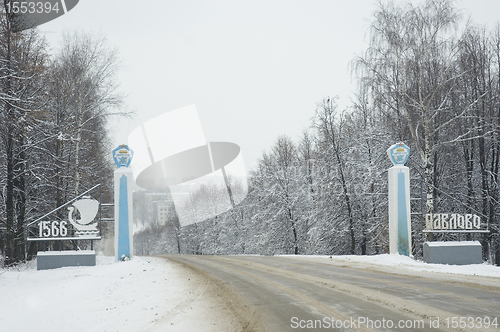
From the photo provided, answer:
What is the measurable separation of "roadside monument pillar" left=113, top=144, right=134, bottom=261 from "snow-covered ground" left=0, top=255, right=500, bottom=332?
294 centimetres

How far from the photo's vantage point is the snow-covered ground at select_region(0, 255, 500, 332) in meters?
5.20

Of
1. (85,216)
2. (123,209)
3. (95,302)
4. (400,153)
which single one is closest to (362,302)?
(95,302)

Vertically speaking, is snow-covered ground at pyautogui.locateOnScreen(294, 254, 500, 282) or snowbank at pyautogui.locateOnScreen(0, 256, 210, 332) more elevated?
snowbank at pyautogui.locateOnScreen(0, 256, 210, 332)

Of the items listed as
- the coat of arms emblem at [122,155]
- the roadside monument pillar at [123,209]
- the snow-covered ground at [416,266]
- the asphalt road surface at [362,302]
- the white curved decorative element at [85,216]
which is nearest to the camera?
the asphalt road surface at [362,302]

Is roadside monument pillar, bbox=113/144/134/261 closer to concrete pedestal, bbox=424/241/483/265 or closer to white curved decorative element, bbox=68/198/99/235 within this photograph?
white curved decorative element, bbox=68/198/99/235

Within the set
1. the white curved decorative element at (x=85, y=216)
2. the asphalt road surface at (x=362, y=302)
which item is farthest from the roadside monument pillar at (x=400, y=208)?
the white curved decorative element at (x=85, y=216)

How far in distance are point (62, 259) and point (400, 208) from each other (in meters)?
12.1

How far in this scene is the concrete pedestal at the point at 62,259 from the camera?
12.5 meters

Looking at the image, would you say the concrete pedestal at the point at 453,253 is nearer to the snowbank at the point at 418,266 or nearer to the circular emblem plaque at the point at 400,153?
the snowbank at the point at 418,266

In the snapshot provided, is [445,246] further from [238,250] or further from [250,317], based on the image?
[238,250]

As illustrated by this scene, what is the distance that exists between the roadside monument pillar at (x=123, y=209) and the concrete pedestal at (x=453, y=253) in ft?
35.0

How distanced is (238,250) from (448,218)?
1117 inches

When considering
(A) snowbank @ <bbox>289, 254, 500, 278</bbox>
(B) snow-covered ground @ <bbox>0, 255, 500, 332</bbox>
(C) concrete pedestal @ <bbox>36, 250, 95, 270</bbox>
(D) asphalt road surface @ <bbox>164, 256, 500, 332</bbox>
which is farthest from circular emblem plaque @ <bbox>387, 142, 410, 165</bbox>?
(C) concrete pedestal @ <bbox>36, 250, 95, 270</bbox>

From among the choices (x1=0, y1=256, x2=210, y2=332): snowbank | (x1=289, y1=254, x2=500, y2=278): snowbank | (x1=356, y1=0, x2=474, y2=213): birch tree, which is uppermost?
(x1=356, y1=0, x2=474, y2=213): birch tree
